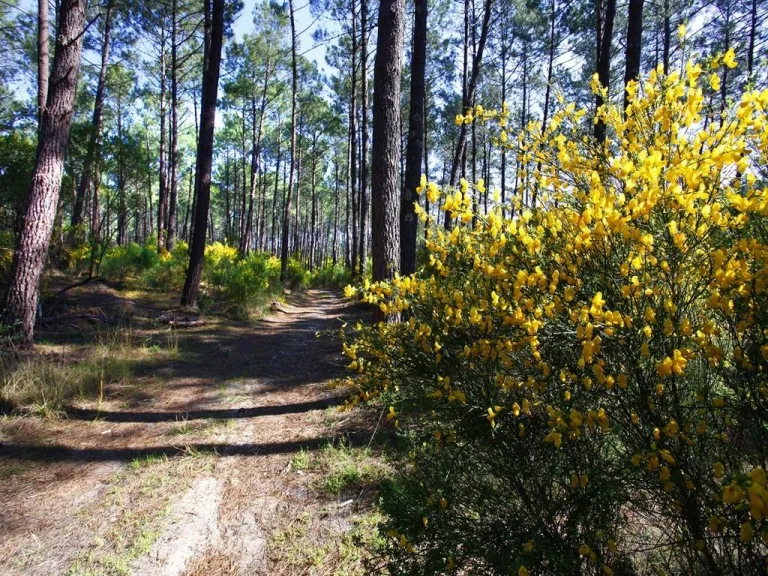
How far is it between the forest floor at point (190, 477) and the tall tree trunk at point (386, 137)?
1.52 m

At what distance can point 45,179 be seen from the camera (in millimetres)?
4863

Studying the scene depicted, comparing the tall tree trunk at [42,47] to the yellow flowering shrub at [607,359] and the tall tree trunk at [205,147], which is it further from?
the yellow flowering shrub at [607,359]

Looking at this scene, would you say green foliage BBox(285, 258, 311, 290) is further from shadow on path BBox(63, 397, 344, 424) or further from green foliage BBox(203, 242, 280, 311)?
shadow on path BBox(63, 397, 344, 424)

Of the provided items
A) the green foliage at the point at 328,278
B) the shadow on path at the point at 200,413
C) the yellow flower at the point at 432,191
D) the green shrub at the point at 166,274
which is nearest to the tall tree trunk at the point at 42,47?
the green shrub at the point at 166,274

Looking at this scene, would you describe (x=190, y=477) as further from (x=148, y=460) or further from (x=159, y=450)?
(x=159, y=450)

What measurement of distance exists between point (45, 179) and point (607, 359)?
6.12 metres

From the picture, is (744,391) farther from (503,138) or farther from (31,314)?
(31,314)

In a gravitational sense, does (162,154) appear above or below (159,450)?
above

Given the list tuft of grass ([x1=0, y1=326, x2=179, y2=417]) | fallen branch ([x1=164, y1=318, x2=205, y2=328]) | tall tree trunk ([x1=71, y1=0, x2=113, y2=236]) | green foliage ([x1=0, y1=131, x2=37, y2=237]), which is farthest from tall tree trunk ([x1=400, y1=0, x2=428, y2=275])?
green foliage ([x1=0, y1=131, x2=37, y2=237])

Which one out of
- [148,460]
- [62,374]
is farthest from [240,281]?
[148,460]

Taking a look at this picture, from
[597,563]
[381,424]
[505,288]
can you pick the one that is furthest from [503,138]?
[381,424]

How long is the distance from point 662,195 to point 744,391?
1.91 feet

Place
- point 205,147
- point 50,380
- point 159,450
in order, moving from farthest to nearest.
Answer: point 205,147 → point 50,380 → point 159,450

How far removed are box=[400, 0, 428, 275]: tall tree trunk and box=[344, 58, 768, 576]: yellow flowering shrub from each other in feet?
12.0
